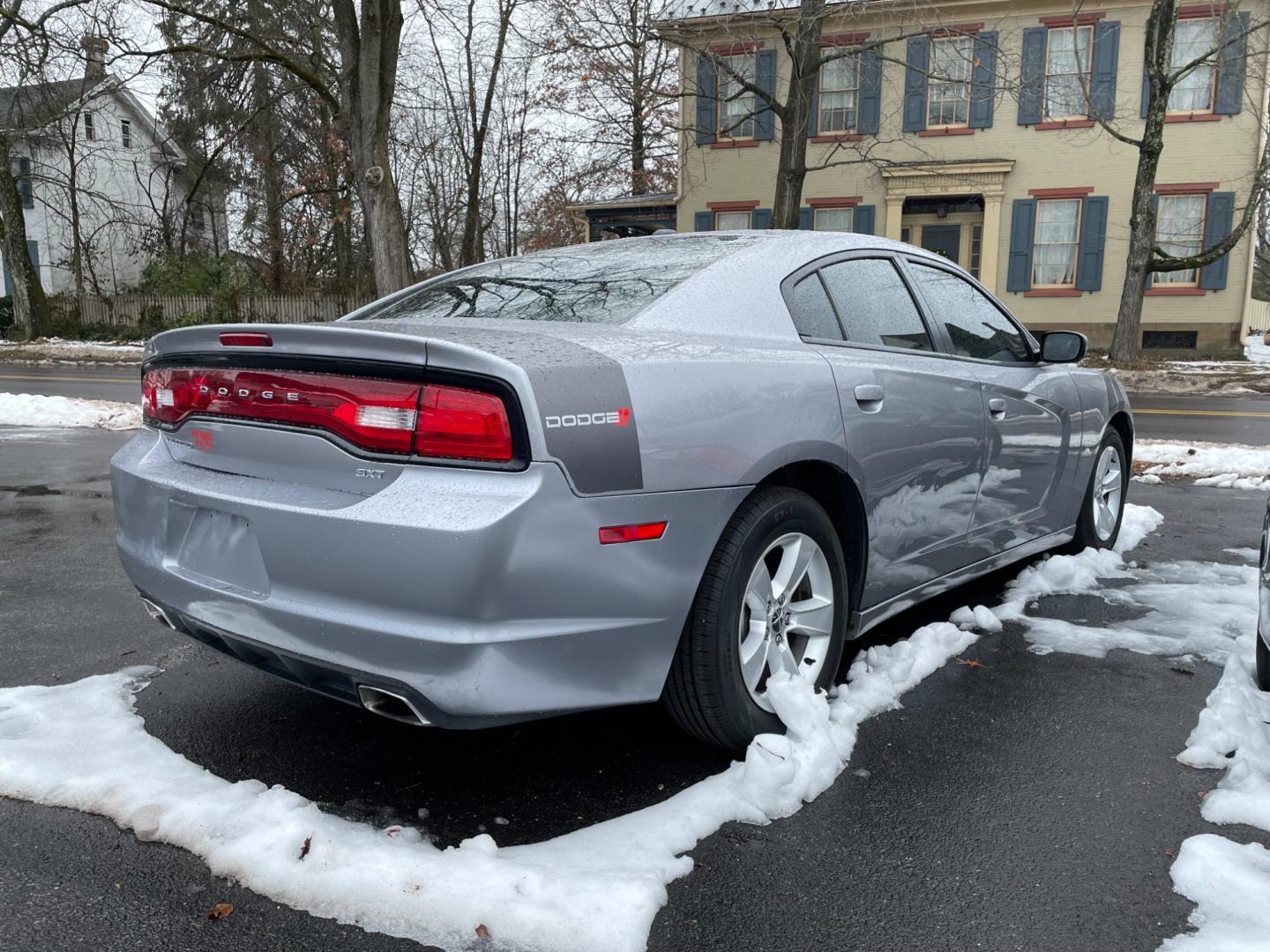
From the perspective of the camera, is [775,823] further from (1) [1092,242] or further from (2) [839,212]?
(2) [839,212]

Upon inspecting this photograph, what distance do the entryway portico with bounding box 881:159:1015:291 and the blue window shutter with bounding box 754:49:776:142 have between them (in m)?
2.79

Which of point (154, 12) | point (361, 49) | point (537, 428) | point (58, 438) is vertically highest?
point (154, 12)

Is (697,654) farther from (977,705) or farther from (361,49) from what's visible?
(361,49)

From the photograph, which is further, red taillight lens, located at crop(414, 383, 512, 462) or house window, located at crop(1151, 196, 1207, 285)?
house window, located at crop(1151, 196, 1207, 285)

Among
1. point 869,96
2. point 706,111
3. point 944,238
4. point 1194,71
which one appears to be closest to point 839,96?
point 869,96

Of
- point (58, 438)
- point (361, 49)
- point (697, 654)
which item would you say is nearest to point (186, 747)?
point (697, 654)

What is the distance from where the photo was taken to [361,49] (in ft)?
45.8

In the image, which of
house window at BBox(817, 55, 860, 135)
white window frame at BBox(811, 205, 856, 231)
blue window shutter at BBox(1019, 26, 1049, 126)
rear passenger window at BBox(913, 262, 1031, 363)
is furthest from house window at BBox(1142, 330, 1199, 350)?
rear passenger window at BBox(913, 262, 1031, 363)

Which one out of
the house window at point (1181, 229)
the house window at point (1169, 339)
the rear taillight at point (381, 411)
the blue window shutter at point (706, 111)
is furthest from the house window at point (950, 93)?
the rear taillight at point (381, 411)

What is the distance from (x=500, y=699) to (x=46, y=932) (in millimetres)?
970

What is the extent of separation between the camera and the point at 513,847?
2.30 meters

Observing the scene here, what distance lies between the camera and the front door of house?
76.2ft

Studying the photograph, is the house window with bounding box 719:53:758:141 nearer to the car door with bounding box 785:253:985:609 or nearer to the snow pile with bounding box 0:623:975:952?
the car door with bounding box 785:253:985:609

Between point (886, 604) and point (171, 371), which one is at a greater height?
point (171, 371)
